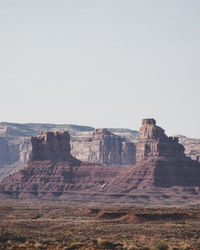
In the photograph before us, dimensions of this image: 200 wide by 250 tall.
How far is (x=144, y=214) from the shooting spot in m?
114

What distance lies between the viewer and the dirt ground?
6912 centimetres

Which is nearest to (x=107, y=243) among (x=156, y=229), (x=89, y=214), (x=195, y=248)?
(x=195, y=248)

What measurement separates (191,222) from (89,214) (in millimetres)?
26365

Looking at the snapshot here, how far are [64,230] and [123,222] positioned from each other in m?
14.3

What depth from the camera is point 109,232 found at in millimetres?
93750

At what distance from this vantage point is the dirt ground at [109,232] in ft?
227

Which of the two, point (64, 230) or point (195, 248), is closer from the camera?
point (195, 248)

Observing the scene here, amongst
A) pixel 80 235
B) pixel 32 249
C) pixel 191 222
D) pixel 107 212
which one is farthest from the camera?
pixel 107 212

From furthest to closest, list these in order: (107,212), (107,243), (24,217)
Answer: (24,217) < (107,212) < (107,243)

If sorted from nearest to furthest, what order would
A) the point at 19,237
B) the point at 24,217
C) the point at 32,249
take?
the point at 32,249
the point at 19,237
the point at 24,217

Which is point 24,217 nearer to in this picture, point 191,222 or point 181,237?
point 191,222

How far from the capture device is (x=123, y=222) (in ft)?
359

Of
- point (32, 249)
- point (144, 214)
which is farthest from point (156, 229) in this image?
point (32, 249)

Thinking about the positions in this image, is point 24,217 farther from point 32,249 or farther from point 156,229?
point 32,249
